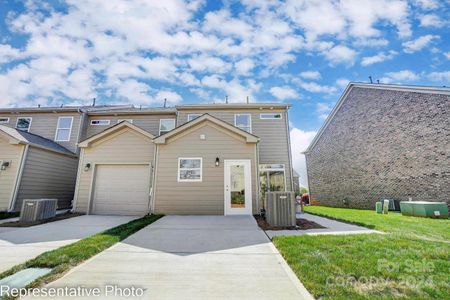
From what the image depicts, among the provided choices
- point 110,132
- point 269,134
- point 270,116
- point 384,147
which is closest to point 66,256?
point 110,132

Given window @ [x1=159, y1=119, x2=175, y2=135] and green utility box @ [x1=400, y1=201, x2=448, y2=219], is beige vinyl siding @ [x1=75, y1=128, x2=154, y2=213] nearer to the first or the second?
window @ [x1=159, y1=119, x2=175, y2=135]

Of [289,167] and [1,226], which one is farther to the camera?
[289,167]

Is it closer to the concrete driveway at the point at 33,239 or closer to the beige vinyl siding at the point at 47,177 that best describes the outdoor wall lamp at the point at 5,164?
the beige vinyl siding at the point at 47,177

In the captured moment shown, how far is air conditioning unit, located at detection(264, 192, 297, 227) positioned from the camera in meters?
6.37

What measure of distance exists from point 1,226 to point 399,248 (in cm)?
1088

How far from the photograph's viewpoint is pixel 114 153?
31.9ft

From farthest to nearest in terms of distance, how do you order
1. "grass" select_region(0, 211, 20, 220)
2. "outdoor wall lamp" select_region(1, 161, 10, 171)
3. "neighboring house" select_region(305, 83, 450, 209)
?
1. "neighboring house" select_region(305, 83, 450, 209)
2. "outdoor wall lamp" select_region(1, 161, 10, 171)
3. "grass" select_region(0, 211, 20, 220)

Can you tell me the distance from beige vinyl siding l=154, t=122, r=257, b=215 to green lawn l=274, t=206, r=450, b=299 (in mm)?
4409

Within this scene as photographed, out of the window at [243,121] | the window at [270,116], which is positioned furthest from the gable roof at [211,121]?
the window at [270,116]

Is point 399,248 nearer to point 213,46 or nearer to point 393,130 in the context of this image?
point 213,46

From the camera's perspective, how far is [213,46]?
9148mm

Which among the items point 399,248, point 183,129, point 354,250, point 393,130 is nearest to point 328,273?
point 354,250

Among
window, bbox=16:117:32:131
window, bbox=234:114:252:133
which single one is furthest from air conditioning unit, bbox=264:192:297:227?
window, bbox=16:117:32:131

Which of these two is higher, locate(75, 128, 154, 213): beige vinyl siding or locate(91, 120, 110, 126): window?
locate(91, 120, 110, 126): window
